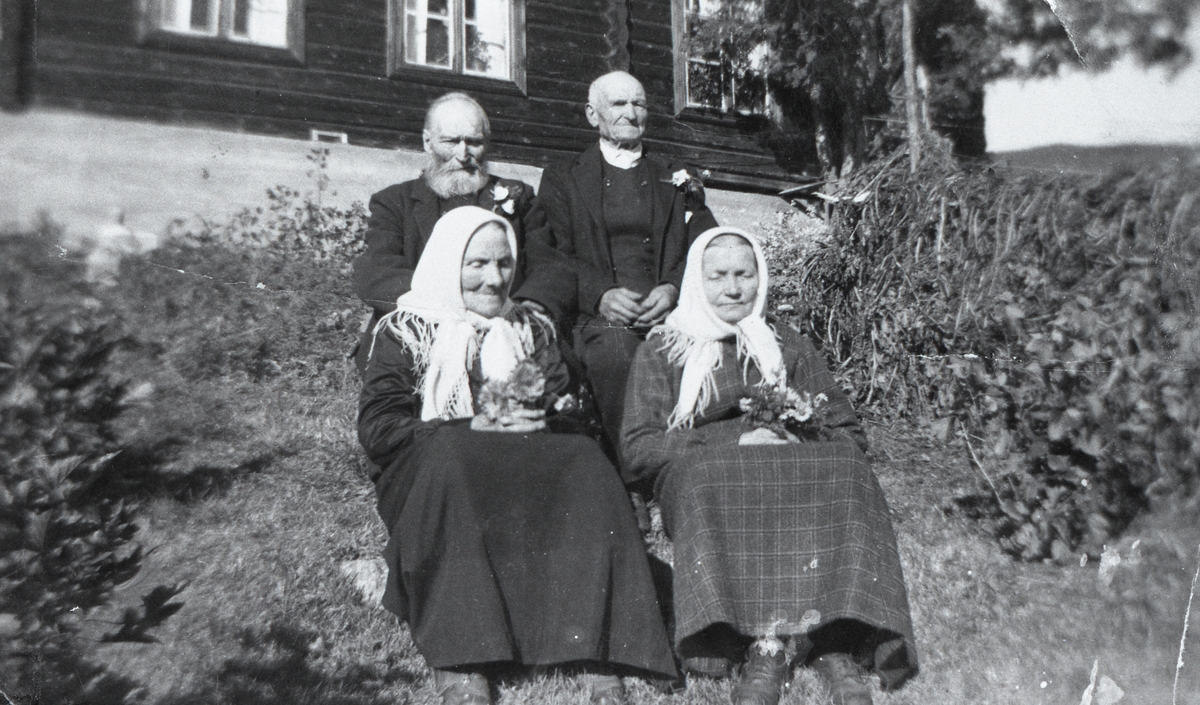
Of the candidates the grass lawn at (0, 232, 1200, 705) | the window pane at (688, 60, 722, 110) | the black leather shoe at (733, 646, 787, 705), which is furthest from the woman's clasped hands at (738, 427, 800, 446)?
the window pane at (688, 60, 722, 110)

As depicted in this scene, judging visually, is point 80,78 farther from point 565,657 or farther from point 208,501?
point 565,657

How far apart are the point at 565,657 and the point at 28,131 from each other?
9.03ft

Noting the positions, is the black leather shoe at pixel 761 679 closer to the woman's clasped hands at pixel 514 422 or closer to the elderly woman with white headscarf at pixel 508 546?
the elderly woman with white headscarf at pixel 508 546

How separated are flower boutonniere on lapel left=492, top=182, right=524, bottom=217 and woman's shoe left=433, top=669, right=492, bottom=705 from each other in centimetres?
185

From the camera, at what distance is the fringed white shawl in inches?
136

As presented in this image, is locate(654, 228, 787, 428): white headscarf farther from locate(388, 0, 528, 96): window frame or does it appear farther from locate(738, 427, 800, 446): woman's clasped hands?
locate(388, 0, 528, 96): window frame

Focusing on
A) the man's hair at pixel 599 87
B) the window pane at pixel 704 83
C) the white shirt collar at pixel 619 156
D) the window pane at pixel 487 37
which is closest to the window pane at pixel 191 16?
the window pane at pixel 487 37

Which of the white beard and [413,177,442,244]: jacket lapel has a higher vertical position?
the white beard

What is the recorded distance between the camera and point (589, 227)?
4.43 m

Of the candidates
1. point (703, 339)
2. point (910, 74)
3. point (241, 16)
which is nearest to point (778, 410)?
point (703, 339)

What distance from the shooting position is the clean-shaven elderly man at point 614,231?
163 inches

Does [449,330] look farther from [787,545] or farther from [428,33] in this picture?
[428,33]

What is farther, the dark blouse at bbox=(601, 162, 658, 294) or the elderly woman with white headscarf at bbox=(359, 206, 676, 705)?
the dark blouse at bbox=(601, 162, 658, 294)

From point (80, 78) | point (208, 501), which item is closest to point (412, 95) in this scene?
point (80, 78)
